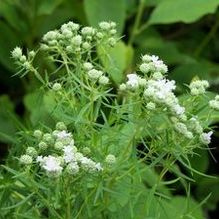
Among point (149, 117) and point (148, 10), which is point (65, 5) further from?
point (149, 117)

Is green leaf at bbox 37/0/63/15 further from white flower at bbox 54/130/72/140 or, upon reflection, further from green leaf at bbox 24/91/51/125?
white flower at bbox 54/130/72/140

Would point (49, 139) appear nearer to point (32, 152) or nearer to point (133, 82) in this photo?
point (32, 152)

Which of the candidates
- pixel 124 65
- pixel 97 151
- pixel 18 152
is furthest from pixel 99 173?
pixel 124 65

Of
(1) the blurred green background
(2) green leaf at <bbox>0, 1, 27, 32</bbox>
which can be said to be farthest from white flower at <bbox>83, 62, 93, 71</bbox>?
(2) green leaf at <bbox>0, 1, 27, 32</bbox>

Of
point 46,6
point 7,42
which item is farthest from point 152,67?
point 7,42

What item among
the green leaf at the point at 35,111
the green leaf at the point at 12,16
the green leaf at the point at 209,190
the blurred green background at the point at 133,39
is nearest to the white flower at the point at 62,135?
the green leaf at the point at 35,111

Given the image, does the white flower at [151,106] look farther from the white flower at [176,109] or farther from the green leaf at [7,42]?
the green leaf at [7,42]

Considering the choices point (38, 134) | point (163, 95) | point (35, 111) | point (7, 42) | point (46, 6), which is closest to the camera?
point (163, 95)
